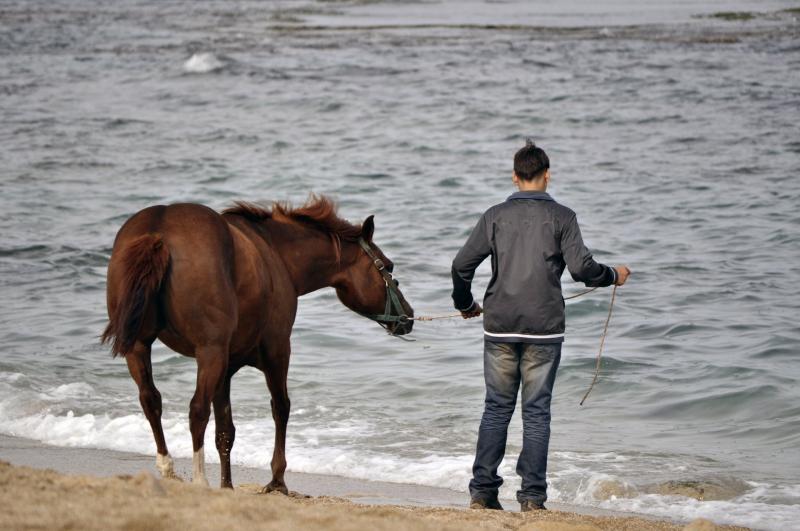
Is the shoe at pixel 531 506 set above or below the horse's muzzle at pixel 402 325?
below

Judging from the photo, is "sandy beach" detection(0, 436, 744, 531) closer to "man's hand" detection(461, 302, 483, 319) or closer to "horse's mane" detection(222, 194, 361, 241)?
"man's hand" detection(461, 302, 483, 319)

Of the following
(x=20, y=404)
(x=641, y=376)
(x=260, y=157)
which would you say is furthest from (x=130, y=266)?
(x=260, y=157)

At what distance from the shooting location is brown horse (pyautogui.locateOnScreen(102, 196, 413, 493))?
559 cm

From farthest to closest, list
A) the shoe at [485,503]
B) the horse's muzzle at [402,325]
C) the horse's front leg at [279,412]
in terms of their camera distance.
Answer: the horse's muzzle at [402,325] → the horse's front leg at [279,412] → the shoe at [485,503]

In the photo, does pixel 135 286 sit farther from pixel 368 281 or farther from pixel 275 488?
pixel 368 281

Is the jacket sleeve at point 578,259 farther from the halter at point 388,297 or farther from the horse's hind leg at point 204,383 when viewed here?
the horse's hind leg at point 204,383

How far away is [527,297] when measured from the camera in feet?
19.1

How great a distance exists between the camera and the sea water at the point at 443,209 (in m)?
8.19

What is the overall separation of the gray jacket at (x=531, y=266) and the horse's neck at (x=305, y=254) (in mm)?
1178

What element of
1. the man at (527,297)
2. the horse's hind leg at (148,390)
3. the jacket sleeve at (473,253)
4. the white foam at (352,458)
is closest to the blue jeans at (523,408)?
the man at (527,297)

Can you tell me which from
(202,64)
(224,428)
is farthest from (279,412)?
(202,64)

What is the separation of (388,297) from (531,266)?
135 cm

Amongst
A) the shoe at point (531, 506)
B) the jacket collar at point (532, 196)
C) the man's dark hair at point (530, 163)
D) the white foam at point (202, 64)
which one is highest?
the man's dark hair at point (530, 163)

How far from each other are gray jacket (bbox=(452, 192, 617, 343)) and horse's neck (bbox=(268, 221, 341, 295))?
1.18m
